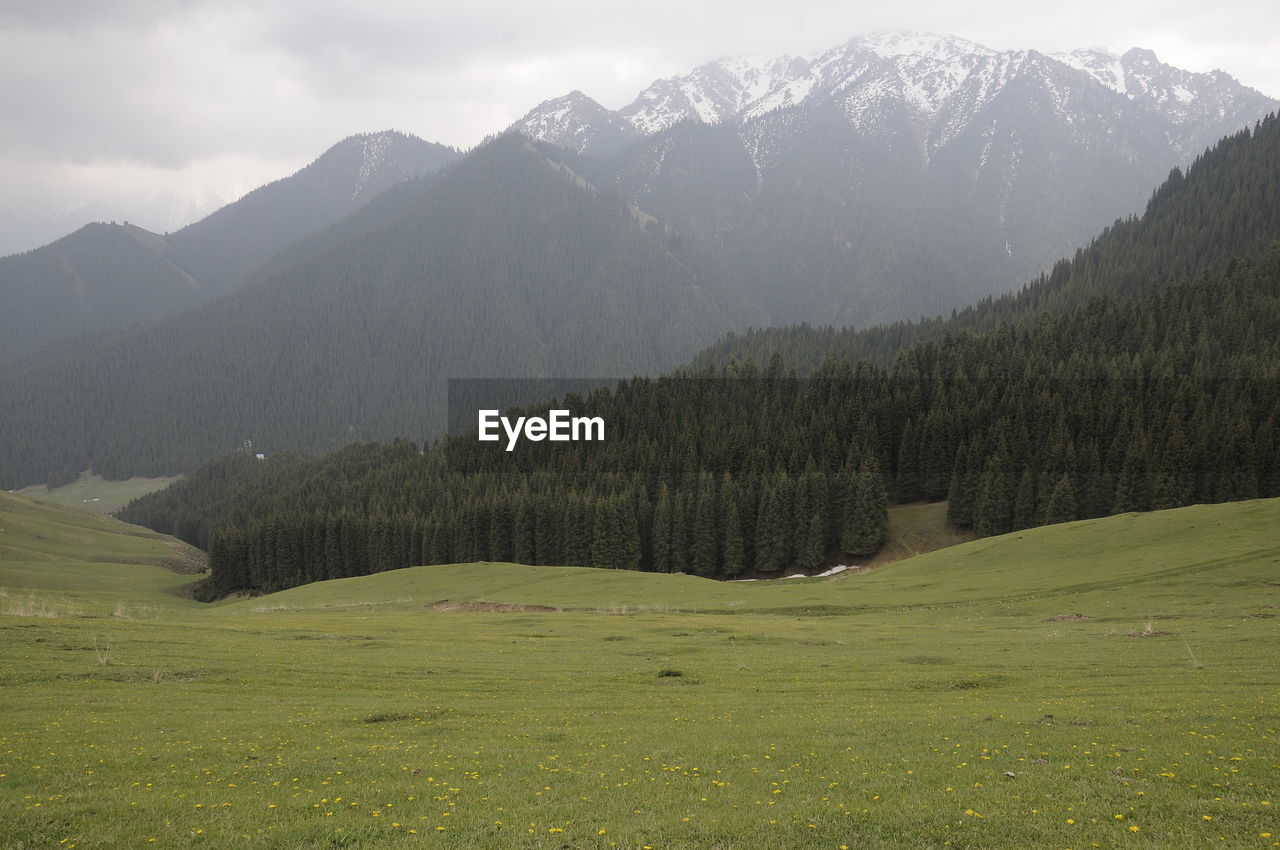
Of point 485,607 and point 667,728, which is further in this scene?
point 485,607

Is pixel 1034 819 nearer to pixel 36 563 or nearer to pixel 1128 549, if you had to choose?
pixel 1128 549

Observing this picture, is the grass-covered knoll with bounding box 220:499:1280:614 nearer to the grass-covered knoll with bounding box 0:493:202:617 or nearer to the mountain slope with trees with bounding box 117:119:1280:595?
the mountain slope with trees with bounding box 117:119:1280:595

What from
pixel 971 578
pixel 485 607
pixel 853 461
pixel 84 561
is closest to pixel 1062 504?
pixel 853 461

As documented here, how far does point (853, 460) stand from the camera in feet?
423

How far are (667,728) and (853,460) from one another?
10977 cm

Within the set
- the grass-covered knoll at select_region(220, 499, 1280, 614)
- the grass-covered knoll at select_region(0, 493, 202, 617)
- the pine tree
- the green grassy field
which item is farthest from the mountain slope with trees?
the green grassy field

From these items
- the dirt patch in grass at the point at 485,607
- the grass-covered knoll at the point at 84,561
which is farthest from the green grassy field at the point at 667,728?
the grass-covered knoll at the point at 84,561

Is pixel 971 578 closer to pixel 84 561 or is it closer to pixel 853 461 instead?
pixel 853 461

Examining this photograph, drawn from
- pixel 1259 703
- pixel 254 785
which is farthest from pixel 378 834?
pixel 1259 703

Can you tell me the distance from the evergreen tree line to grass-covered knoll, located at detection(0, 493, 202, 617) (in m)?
18.1

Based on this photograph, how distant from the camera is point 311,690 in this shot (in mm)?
30453

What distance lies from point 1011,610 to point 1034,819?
42.7 metres

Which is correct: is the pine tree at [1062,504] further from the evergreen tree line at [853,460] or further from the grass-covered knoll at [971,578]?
the grass-covered knoll at [971,578]

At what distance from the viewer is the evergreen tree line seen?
109875mm
